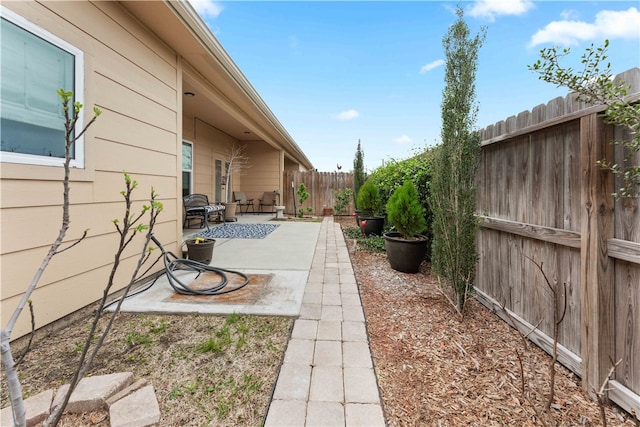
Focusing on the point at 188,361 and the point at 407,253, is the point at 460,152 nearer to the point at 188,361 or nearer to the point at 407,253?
the point at 407,253

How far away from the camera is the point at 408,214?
3670 millimetres

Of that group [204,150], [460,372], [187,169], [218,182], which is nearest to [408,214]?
[460,372]

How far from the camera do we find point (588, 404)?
1.48 m

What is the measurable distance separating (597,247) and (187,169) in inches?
292

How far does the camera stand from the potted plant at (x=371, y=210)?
623 cm

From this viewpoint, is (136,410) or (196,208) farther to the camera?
(196,208)

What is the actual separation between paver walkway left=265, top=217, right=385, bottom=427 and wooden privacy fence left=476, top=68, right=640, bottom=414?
1.00 m

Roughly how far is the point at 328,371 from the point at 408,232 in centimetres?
248

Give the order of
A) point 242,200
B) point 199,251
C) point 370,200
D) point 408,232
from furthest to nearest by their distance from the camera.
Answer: point 242,200
point 370,200
point 408,232
point 199,251

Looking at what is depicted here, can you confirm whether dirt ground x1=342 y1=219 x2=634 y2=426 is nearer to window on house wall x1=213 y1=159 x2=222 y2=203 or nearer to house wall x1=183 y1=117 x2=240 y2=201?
house wall x1=183 y1=117 x2=240 y2=201

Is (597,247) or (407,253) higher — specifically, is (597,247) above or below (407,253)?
above

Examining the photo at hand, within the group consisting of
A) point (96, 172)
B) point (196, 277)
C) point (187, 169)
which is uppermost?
point (187, 169)

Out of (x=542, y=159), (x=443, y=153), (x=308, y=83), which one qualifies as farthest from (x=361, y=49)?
(x=542, y=159)

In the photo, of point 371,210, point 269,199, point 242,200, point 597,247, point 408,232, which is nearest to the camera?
point 597,247
